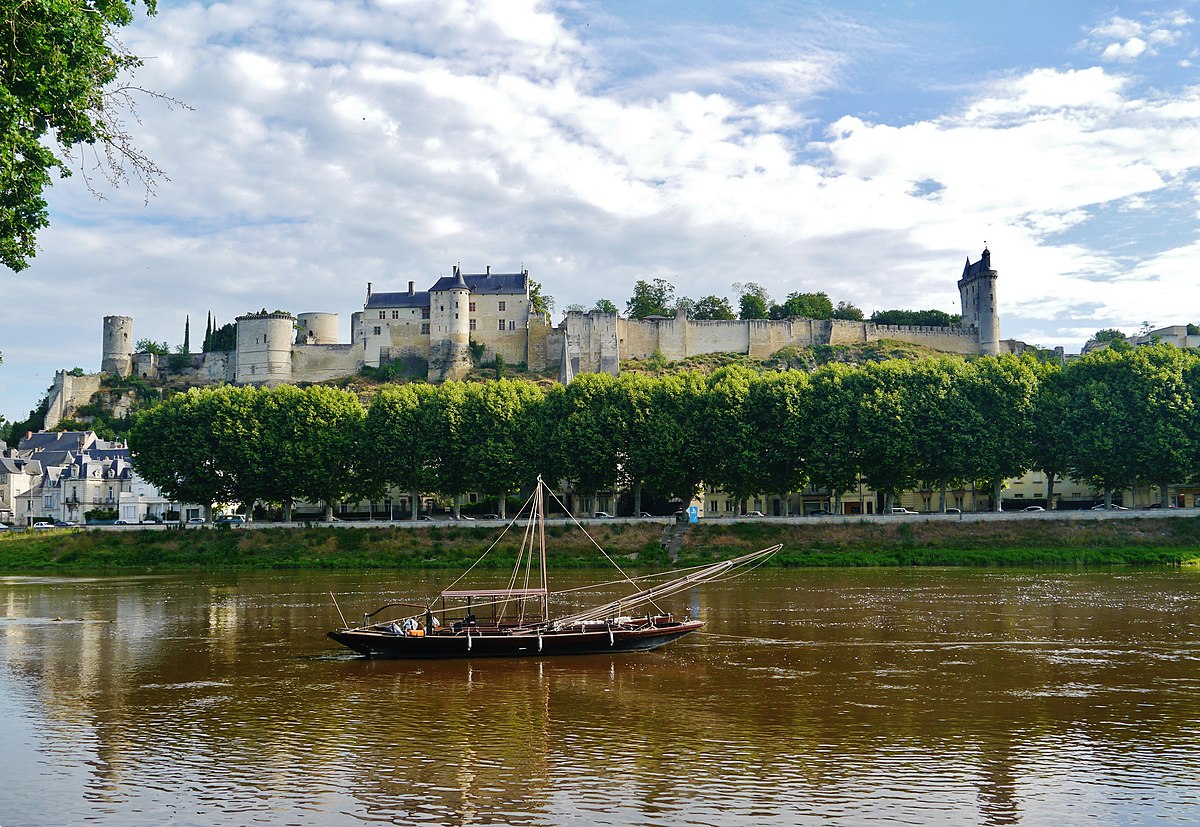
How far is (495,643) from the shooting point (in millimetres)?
32688

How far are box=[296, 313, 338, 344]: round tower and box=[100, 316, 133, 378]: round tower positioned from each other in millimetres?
24886

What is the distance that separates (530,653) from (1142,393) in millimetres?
54206

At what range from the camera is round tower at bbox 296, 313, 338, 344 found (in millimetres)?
147250

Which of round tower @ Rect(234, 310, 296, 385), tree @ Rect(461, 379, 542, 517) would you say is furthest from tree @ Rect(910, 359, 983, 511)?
round tower @ Rect(234, 310, 296, 385)

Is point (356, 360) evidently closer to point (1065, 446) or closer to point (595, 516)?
point (595, 516)

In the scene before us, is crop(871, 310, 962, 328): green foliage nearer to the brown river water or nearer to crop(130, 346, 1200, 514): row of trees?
crop(130, 346, 1200, 514): row of trees

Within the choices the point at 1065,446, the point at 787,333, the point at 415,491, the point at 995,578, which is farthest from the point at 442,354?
the point at 995,578

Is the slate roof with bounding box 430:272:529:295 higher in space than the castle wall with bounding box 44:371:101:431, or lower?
higher

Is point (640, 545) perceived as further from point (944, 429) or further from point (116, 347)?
point (116, 347)

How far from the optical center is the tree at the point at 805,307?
156625 millimetres

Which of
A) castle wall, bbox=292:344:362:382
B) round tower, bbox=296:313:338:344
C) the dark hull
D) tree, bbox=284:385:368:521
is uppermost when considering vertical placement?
round tower, bbox=296:313:338:344

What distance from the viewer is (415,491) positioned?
8069 cm

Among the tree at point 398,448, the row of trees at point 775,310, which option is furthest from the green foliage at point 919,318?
the tree at point 398,448

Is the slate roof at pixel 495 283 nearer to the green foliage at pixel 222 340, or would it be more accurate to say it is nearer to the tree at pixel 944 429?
the green foliage at pixel 222 340
